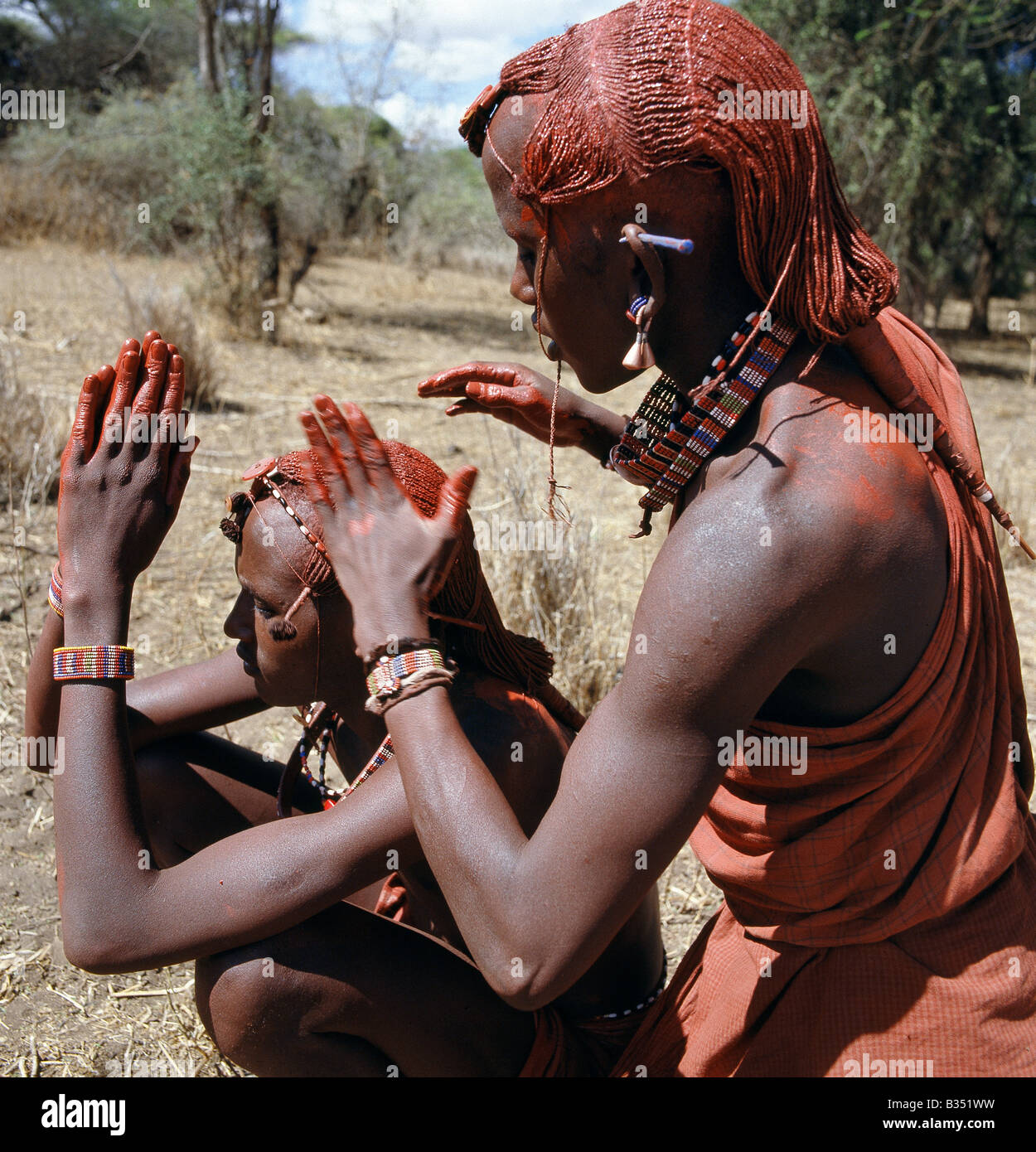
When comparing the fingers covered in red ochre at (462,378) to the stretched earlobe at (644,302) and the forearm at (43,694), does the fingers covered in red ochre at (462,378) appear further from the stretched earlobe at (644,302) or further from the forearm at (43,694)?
the forearm at (43,694)

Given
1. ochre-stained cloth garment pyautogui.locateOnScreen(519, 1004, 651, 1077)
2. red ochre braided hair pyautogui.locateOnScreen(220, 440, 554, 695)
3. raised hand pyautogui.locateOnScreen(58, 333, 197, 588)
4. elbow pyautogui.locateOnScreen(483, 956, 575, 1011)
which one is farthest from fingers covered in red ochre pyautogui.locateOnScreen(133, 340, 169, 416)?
ochre-stained cloth garment pyautogui.locateOnScreen(519, 1004, 651, 1077)

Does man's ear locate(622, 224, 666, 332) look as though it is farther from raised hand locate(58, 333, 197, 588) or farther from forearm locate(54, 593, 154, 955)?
forearm locate(54, 593, 154, 955)

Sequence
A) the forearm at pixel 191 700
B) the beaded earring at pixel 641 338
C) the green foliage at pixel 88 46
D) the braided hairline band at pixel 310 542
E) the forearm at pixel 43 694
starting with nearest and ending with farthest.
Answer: the beaded earring at pixel 641 338, the braided hairline band at pixel 310 542, the forearm at pixel 43 694, the forearm at pixel 191 700, the green foliage at pixel 88 46

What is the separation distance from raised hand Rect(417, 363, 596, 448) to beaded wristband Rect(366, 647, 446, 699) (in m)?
0.69

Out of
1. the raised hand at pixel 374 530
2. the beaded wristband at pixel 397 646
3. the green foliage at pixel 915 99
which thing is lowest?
the beaded wristband at pixel 397 646

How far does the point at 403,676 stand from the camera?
4.58 ft

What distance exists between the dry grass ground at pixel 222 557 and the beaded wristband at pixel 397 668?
4.12 feet

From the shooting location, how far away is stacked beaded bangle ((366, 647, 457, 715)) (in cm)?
139

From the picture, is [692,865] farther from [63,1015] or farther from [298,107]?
[298,107]

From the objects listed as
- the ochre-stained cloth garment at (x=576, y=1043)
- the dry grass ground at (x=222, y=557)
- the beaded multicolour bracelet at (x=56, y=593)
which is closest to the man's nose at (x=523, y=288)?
the beaded multicolour bracelet at (x=56, y=593)

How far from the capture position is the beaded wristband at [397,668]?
140cm

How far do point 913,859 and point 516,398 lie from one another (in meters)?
1.07

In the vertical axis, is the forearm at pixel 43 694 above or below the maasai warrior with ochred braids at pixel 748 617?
below
